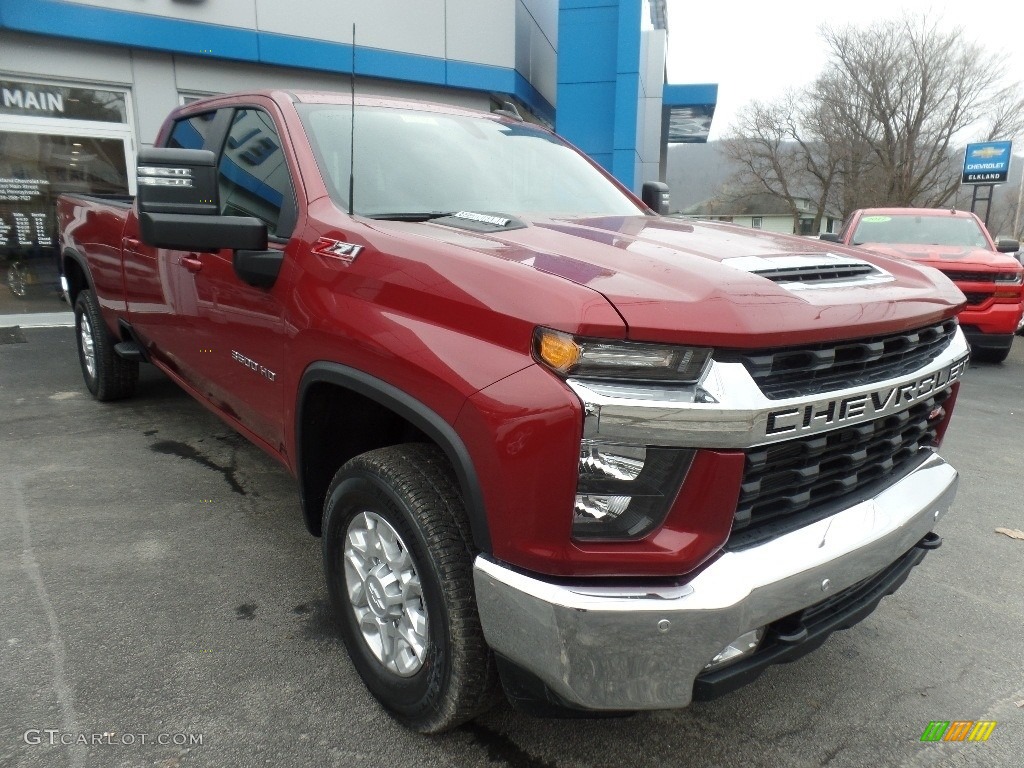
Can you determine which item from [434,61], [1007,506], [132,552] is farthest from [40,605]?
[434,61]

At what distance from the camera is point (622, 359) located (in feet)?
5.23

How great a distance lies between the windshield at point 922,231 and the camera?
29.2 feet

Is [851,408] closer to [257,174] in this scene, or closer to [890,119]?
[257,174]

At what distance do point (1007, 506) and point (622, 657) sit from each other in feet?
11.7

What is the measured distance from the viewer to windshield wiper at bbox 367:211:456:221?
244cm

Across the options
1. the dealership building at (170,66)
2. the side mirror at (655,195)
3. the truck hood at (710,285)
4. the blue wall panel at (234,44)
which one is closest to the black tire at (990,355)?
the dealership building at (170,66)

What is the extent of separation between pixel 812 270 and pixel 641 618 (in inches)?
41.1

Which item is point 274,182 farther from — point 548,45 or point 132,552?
point 548,45

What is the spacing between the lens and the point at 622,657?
5.16ft

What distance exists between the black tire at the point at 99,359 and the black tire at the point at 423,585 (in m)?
3.60

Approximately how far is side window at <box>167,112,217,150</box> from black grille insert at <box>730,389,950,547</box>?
2926mm

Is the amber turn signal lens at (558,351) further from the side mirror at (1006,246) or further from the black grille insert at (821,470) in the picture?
the side mirror at (1006,246)

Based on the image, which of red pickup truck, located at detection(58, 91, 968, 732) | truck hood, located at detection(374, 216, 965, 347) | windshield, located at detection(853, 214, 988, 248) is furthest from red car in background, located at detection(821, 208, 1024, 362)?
red pickup truck, located at detection(58, 91, 968, 732)

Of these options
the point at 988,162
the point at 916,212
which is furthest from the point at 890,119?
the point at 916,212
